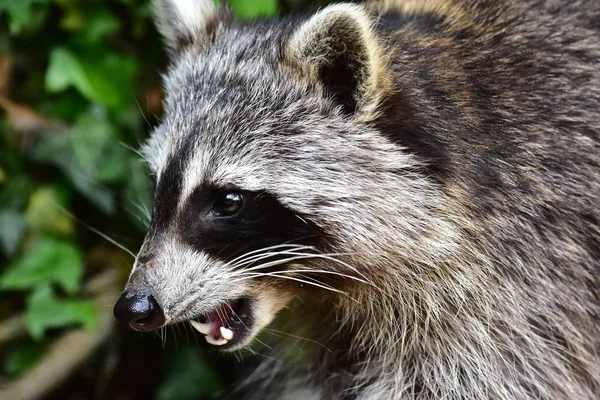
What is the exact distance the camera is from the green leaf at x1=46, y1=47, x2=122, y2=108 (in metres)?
3.74

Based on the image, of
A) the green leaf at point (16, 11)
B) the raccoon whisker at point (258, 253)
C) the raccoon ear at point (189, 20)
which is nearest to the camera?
the raccoon whisker at point (258, 253)

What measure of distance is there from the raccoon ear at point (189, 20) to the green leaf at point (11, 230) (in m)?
1.23

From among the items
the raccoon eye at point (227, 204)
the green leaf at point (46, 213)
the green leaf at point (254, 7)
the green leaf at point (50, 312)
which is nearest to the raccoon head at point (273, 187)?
the raccoon eye at point (227, 204)

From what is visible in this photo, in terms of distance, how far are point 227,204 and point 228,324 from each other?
1.41 feet

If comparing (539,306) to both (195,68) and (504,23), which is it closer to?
(504,23)

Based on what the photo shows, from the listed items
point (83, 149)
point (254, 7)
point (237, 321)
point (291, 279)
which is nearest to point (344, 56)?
point (291, 279)

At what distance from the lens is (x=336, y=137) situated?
8.59 ft

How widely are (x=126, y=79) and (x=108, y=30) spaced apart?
24 centimetres

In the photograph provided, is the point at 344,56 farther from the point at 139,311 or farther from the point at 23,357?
the point at 23,357

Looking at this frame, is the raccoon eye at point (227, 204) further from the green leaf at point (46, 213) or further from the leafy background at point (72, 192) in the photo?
the green leaf at point (46, 213)

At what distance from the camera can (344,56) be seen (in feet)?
8.30

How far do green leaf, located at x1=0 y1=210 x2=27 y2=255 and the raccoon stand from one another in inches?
45.9

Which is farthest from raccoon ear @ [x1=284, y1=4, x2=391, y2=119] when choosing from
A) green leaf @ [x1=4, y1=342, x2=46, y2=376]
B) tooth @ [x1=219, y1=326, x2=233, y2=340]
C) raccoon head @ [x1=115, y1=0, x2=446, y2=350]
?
green leaf @ [x1=4, y1=342, x2=46, y2=376]

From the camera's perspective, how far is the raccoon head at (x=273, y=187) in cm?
254
